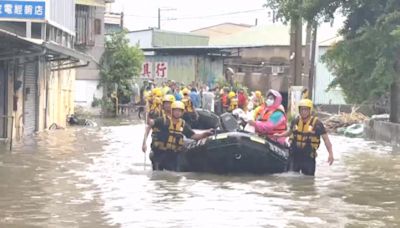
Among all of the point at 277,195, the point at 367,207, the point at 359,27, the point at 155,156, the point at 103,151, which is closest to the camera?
the point at 367,207

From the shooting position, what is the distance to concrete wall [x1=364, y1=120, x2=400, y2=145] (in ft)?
83.1

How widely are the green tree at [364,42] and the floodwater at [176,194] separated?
16.2ft

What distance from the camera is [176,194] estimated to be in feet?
42.5

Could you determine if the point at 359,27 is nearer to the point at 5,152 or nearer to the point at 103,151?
the point at 103,151

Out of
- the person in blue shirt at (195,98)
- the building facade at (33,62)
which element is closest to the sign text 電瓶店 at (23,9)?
the building facade at (33,62)

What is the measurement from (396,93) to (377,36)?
11.0 feet

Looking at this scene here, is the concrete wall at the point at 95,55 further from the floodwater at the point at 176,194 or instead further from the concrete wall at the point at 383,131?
the floodwater at the point at 176,194

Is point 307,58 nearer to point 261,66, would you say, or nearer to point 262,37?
point 261,66

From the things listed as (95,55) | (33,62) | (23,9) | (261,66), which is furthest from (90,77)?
(23,9)

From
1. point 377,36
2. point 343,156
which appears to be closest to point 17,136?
point 343,156

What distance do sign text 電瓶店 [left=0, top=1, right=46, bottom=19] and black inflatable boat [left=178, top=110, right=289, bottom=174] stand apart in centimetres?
974

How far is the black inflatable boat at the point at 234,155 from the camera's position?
15.1m

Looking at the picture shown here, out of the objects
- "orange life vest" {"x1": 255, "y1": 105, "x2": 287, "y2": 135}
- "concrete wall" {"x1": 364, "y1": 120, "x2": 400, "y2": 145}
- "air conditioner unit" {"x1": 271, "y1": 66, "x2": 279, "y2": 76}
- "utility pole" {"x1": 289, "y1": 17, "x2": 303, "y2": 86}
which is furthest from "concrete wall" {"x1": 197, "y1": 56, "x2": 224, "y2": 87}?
"orange life vest" {"x1": 255, "y1": 105, "x2": 287, "y2": 135}

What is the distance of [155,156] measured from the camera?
51.0ft
